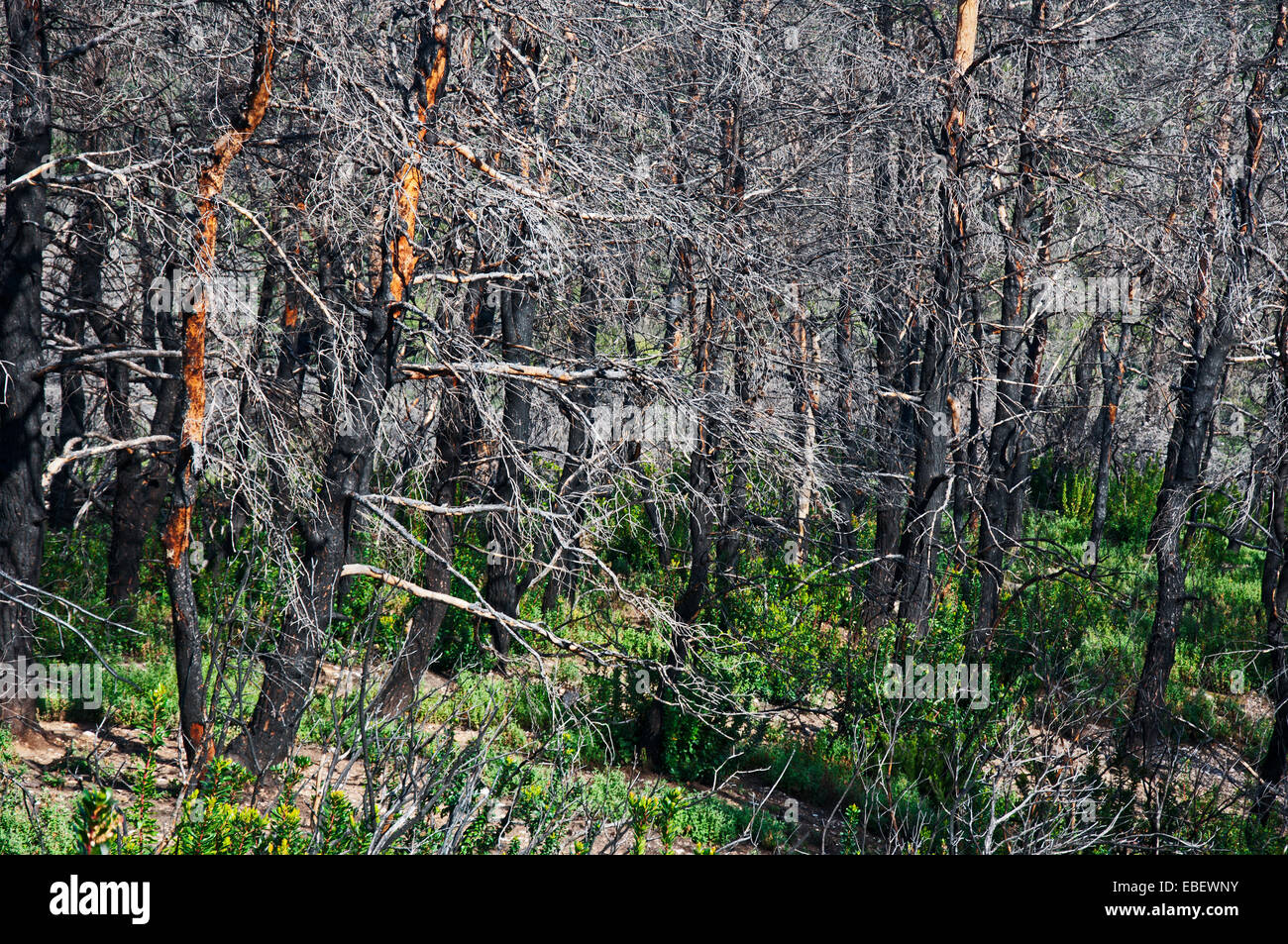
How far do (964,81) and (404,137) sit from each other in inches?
213

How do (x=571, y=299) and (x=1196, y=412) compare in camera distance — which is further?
(x=571, y=299)

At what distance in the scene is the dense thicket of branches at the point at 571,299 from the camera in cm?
663

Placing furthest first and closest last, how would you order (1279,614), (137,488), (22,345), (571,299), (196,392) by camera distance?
(137,488) → (571,299) → (1279,614) → (22,345) → (196,392)

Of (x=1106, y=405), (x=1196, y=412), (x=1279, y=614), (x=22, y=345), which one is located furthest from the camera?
(x=1106, y=405)

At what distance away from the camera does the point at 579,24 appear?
7480 mm

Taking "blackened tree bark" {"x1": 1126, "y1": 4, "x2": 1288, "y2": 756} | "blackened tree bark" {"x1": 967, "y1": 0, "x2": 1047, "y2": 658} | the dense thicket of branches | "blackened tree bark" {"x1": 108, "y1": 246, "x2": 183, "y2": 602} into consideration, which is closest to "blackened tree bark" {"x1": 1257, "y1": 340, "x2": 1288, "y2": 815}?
the dense thicket of branches

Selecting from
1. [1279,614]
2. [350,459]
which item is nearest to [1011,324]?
[1279,614]

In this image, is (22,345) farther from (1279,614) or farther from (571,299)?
(1279,614)

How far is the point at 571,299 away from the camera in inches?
395

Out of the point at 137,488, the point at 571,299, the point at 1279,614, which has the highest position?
the point at 571,299

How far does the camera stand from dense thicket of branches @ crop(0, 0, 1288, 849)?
6629 millimetres

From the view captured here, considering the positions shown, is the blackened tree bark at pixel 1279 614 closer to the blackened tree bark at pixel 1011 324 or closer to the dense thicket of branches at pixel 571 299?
the dense thicket of branches at pixel 571 299

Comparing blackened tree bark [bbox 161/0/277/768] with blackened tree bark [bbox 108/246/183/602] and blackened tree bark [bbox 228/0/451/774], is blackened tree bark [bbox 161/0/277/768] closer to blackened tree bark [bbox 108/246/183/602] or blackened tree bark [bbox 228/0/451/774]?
blackened tree bark [bbox 228/0/451/774]
